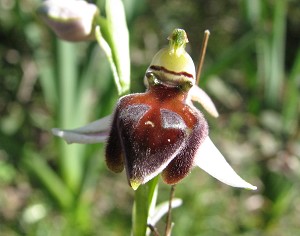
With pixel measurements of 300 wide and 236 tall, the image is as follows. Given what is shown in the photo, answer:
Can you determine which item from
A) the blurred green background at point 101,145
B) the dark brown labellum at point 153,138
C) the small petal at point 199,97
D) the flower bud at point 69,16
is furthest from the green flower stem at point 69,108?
the dark brown labellum at point 153,138

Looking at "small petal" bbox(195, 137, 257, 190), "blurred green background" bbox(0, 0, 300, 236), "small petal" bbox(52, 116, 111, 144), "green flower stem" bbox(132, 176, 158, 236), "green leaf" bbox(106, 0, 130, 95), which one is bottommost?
"blurred green background" bbox(0, 0, 300, 236)

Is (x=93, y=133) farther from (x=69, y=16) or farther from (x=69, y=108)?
(x=69, y=108)

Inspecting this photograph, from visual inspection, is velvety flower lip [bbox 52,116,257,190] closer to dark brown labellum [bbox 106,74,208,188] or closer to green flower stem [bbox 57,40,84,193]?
dark brown labellum [bbox 106,74,208,188]

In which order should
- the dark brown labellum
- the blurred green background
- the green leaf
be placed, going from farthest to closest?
the blurred green background < the green leaf < the dark brown labellum

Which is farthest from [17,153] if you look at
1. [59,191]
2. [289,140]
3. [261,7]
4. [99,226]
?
[261,7]

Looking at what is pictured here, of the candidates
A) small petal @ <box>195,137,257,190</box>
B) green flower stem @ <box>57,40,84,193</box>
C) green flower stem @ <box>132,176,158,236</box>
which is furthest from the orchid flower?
green flower stem @ <box>57,40,84,193</box>
